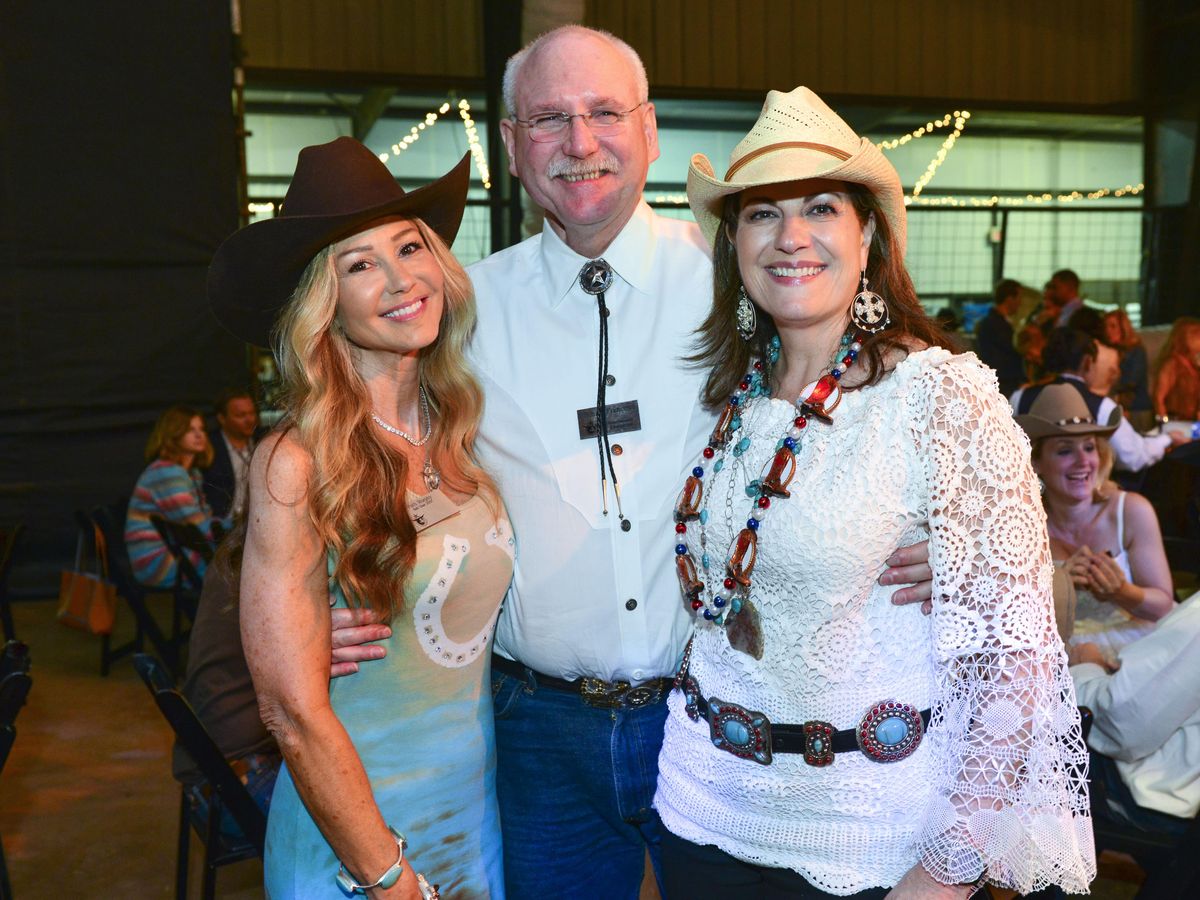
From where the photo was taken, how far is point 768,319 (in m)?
2.07

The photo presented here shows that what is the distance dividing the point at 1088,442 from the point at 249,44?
801 centimetres

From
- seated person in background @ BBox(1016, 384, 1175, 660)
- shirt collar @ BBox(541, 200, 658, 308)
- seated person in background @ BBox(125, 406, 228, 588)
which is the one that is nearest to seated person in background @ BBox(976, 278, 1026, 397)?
seated person in background @ BBox(1016, 384, 1175, 660)

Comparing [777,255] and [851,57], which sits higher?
[851,57]

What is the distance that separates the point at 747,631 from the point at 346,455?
70 centimetres

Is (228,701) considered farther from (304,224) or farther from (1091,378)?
(1091,378)

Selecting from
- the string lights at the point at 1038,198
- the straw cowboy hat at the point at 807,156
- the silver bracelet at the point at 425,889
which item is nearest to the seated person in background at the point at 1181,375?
the string lights at the point at 1038,198

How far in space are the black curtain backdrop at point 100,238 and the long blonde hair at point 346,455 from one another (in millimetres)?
5958

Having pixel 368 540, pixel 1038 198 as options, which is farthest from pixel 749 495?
pixel 1038 198

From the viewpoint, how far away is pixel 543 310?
2.41 m

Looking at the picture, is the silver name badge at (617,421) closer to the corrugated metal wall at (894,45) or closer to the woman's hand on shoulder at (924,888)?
the woman's hand on shoulder at (924,888)

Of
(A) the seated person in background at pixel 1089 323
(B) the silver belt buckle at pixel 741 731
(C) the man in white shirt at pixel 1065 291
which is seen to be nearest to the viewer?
(B) the silver belt buckle at pixel 741 731

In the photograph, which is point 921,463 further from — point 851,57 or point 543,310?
point 851,57

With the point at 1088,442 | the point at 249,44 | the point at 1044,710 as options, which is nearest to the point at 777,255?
the point at 1044,710

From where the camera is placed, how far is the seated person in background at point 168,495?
5469 millimetres
